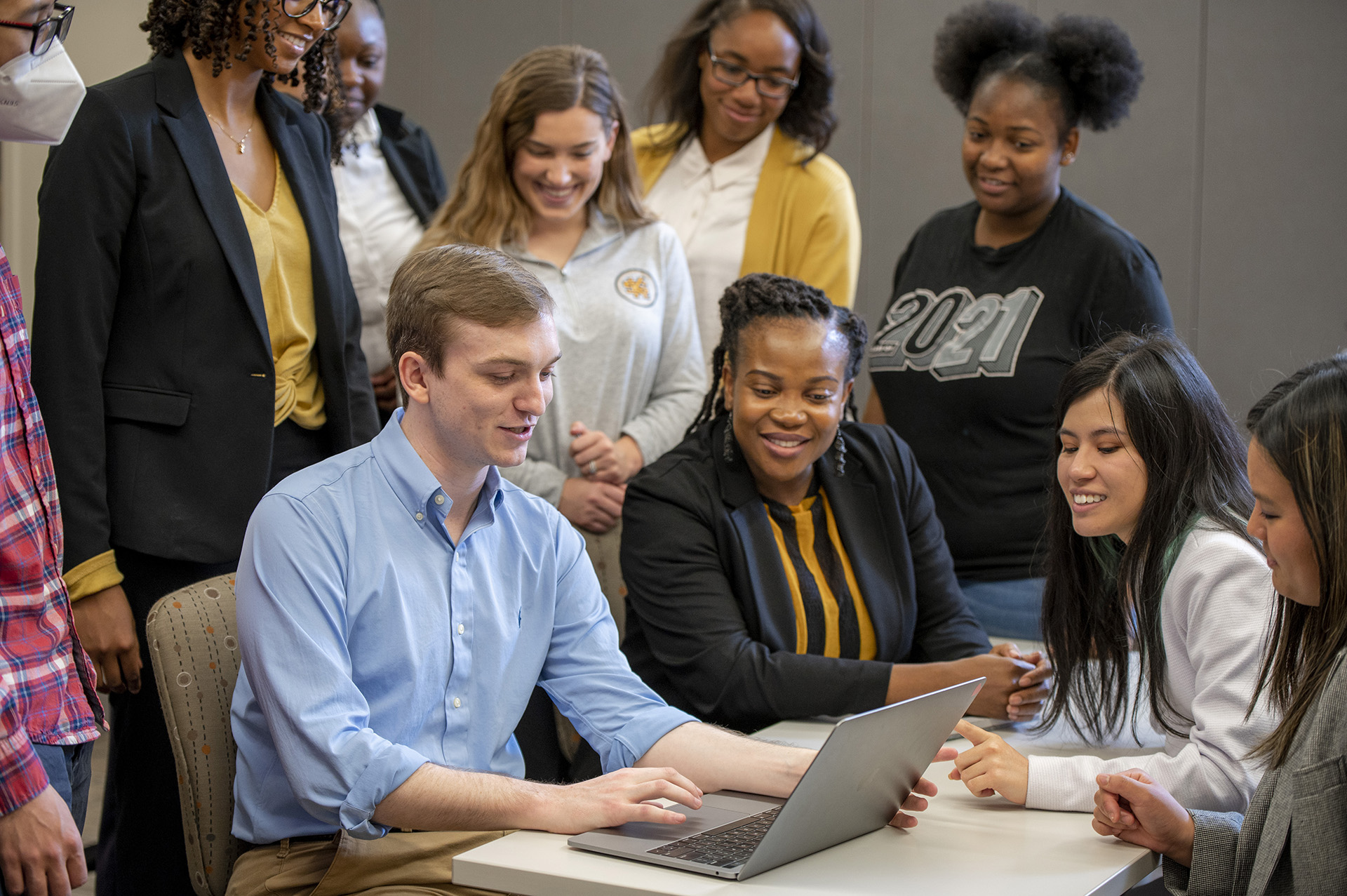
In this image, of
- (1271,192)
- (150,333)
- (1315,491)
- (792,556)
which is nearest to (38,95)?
(150,333)

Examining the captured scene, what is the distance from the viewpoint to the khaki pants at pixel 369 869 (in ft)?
4.82

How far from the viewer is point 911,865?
4.56 feet

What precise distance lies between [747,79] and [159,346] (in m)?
1.53

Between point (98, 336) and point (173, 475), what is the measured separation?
0.24m

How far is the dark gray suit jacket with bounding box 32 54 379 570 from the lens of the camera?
1889 mm

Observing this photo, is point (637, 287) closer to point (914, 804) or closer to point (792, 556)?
point (792, 556)

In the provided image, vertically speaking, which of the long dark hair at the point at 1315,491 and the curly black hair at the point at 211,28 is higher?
the curly black hair at the point at 211,28

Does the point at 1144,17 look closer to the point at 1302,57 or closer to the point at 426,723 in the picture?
the point at 1302,57

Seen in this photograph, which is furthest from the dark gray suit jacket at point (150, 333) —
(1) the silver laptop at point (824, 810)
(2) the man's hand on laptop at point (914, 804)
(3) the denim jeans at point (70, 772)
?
(2) the man's hand on laptop at point (914, 804)

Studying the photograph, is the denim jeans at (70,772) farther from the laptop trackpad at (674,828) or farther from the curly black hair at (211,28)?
the curly black hair at (211,28)

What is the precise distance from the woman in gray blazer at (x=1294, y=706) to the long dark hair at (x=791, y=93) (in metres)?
1.68

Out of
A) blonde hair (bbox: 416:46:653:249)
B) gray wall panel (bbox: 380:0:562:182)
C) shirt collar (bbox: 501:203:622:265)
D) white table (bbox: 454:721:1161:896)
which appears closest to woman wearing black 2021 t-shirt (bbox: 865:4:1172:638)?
shirt collar (bbox: 501:203:622:265)

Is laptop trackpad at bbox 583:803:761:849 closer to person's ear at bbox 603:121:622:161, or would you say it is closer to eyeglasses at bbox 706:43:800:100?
person's ear at bbox 603:121:622:161

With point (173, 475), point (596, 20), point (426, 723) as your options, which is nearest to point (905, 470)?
point (426, 723)
